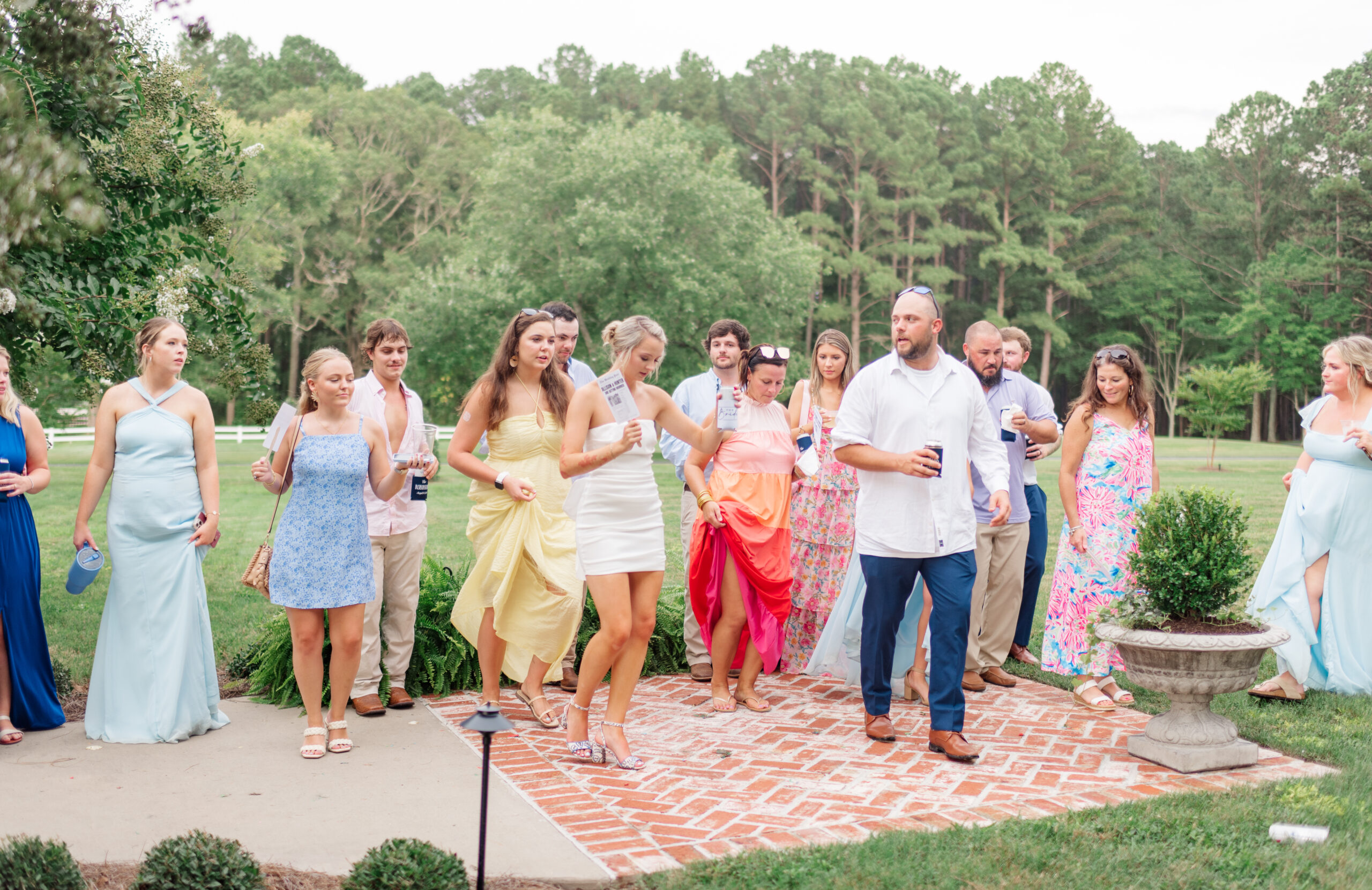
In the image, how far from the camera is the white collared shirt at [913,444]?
5.33 metres

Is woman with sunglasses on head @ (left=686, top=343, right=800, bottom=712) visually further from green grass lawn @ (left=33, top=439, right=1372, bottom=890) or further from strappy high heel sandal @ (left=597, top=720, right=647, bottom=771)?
green grass lawn @ (left=33, top=439, right=1372, bottom=890)

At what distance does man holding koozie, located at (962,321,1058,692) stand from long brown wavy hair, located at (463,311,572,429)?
2.62 m

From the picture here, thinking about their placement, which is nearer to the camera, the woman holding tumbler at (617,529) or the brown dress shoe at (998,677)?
the woman holding tumbler at (617,529)

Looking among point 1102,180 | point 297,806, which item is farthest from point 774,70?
point 297,806

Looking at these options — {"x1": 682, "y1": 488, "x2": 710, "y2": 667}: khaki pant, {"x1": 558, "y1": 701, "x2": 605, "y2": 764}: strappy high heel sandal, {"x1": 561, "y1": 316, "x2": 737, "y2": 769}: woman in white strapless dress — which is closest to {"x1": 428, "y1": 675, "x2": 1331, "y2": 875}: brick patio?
{"x1": 558, "y1": 701, "x2": 605, "y2": 764}: strappy high heel sandal

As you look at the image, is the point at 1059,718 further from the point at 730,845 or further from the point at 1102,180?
the point at 1102,180

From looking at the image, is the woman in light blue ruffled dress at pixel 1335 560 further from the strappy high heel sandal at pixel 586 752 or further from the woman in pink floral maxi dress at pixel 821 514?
the strappy high heel sandal at pixel 586 752

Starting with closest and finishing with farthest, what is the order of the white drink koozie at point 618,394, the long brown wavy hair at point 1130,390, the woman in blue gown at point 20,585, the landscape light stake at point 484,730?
the landscape light stake at point 484,730
the white drink koozie at point 618,394
the woman in blue gown at point 20,585
the long brown wavy hair at point 1130,390

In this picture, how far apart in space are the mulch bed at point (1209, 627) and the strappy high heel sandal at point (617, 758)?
2.66 m

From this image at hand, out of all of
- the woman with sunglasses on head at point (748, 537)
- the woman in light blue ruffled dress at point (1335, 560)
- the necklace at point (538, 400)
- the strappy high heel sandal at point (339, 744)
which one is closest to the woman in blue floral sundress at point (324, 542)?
the strappy high heel sandal at point (339, 744)

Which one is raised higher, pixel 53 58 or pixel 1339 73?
pixel 1339 73

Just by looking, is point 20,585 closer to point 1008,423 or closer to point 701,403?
point 701,403

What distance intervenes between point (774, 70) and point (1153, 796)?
51670 millimetres

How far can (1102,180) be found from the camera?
52.2 metres
